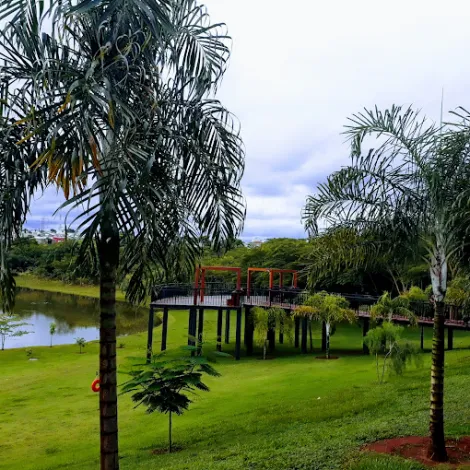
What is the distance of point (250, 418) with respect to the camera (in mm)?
10586

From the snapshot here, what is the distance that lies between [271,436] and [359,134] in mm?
5332

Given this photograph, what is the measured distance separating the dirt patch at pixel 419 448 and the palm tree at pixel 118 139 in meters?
3.84

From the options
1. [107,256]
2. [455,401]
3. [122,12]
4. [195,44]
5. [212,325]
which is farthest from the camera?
[212,325]

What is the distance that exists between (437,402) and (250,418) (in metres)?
4.89

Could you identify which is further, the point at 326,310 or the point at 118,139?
the point at 326,310

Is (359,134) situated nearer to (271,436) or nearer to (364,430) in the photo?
(364,430)

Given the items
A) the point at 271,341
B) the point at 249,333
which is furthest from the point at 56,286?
the point at 249,333

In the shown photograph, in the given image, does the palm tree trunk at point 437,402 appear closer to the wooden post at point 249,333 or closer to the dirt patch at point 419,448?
the dirt patch at point 419,448

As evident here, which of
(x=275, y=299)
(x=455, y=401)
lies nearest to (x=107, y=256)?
(x=455, y=401)

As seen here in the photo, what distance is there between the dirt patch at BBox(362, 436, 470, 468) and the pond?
1631 centimetres

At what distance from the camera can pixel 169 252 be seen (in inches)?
200

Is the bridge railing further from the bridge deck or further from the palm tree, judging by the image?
the palm tree

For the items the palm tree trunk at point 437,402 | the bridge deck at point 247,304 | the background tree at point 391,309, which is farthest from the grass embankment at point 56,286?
the palm tree trunk at point 437,402

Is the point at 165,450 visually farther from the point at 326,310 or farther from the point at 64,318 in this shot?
the point at 64,318
